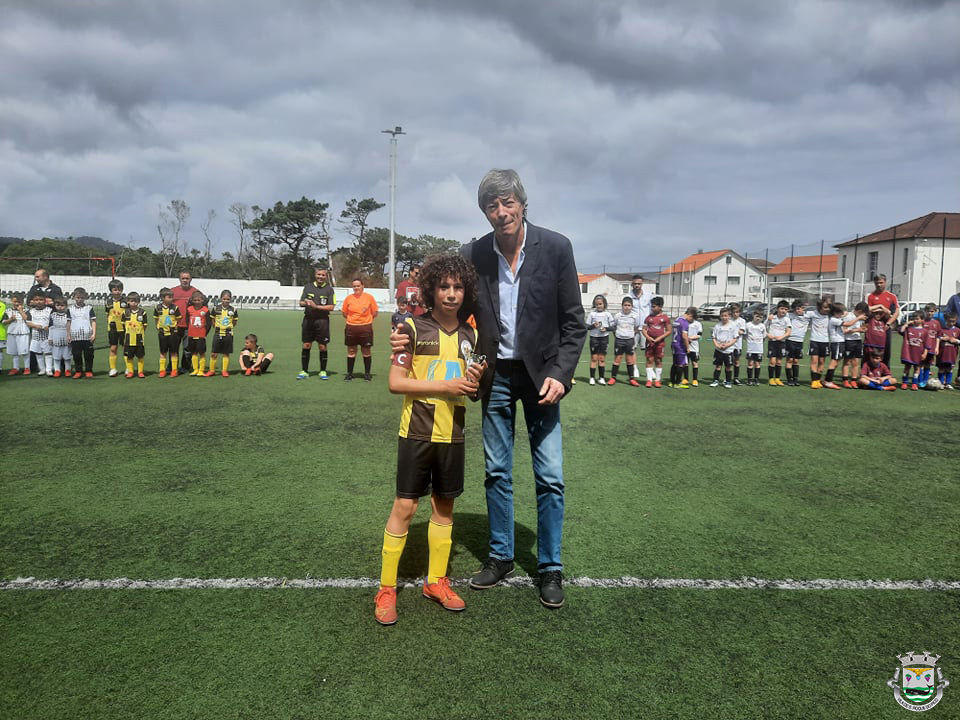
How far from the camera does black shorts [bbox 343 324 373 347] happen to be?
40.1 feet

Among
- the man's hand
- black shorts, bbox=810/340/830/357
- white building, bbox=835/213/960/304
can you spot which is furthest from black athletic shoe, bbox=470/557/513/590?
white building, bbox=835/213/960/304

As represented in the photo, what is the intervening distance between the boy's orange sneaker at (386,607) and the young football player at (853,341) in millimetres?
12454

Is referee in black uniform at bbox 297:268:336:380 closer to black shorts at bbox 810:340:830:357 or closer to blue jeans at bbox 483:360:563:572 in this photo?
blue jeans at bbox 483:360:563:572

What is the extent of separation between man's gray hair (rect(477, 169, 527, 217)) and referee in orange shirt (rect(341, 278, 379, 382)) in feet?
29.3

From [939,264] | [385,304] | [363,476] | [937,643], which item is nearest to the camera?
[937,643]

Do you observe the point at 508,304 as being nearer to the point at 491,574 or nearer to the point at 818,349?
the point at 491,574

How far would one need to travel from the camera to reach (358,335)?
12273 mm

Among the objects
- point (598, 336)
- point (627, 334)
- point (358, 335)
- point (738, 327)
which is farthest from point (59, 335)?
point (738, 327)

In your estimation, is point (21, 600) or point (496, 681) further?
point (21, 600)

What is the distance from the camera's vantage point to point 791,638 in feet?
9.70

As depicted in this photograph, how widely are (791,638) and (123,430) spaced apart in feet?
23.6

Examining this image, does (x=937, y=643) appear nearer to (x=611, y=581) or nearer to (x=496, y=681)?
(x=611, y=581)

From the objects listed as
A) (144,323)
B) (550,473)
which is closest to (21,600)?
(550,473)

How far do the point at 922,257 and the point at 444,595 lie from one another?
170 feet
